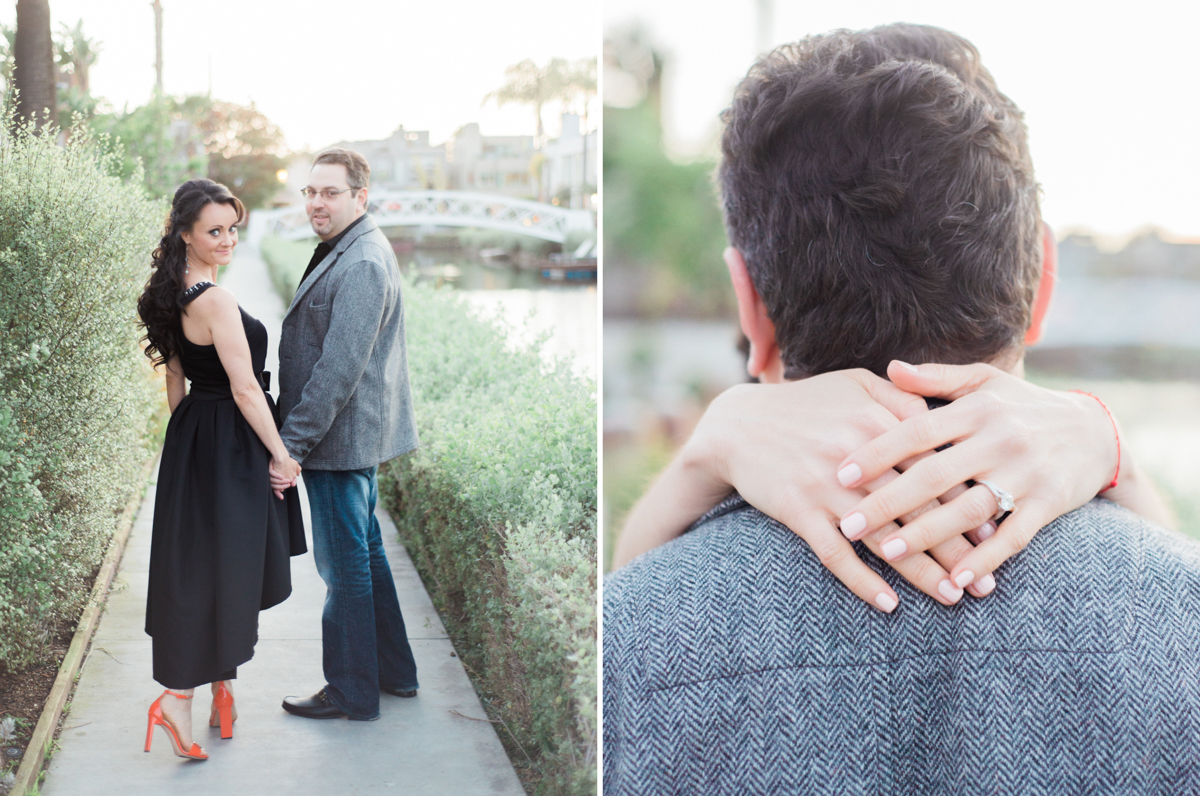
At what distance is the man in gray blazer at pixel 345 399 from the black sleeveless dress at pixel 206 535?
0.14m

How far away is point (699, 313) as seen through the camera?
1596 mm

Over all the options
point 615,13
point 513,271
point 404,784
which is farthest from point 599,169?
point 513,271

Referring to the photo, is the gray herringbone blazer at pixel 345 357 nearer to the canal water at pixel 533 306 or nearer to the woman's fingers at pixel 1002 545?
the canal water at pixel 533 306

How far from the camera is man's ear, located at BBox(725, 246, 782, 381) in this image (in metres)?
1.17

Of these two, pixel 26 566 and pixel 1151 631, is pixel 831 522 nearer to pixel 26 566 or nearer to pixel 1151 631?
pixel 1151 631

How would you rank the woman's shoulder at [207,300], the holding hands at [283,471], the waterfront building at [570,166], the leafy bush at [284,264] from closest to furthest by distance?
the woman's shoulder at [207,300], the holding hands at [283,471], the waterfront building at [570,166], the leafy bush at [284,264]

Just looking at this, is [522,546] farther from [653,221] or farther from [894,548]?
[894,548]

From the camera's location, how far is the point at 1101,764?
91cm

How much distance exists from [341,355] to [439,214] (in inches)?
101

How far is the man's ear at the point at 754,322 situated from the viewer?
117cm

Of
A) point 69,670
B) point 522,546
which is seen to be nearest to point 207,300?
point 522,546

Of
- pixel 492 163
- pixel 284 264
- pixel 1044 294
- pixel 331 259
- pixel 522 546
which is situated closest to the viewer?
pixel 1044 294

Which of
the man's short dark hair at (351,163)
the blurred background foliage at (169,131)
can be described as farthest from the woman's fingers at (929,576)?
the blurred background foliage at (169,131)

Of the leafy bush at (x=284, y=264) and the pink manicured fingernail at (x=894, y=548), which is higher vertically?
the leafy bush at (x=284, y=264)
